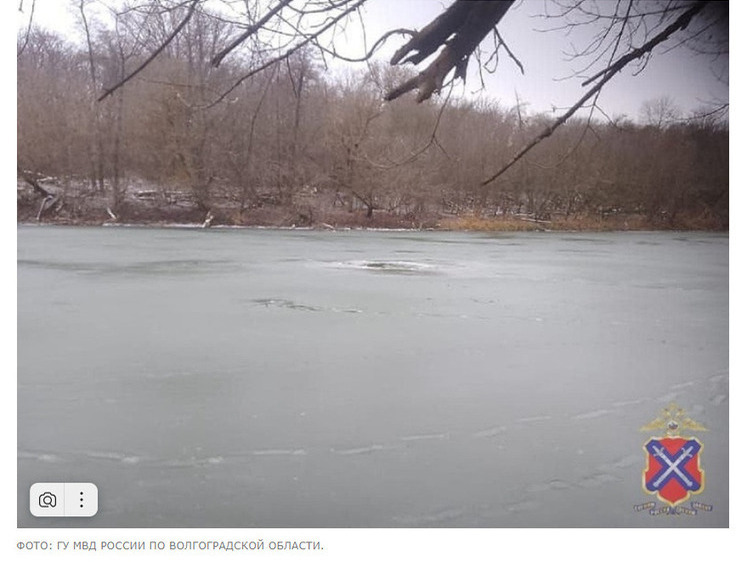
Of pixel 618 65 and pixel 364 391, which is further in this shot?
pixel 364 391

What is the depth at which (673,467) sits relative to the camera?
185 cm

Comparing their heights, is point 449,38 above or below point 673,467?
above

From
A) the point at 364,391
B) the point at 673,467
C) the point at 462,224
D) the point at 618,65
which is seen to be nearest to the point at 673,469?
the point at 673,467

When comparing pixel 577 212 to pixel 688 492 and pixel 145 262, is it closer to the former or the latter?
pixel 688 492

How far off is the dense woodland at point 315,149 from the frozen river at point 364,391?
0.33 metres

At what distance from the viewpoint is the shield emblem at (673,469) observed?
179 cm

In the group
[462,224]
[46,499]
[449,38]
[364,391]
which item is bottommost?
[46,499]

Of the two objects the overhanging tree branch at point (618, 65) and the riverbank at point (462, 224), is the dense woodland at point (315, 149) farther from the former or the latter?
the overhanging tree branch at point (618, 65)

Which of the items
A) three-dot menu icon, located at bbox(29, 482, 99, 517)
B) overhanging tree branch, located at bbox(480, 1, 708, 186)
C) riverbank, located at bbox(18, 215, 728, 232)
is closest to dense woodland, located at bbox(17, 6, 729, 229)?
riverbank, located at bbox(18, 215, 728, 232)

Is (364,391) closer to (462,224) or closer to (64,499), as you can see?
(64,499)

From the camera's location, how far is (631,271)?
4434 millimetres

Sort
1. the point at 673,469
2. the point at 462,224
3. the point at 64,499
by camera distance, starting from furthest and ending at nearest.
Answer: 1. the point at 462,224
2. the point at 673,469
3. the point at 64,499

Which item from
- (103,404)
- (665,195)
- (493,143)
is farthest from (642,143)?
(103,404)

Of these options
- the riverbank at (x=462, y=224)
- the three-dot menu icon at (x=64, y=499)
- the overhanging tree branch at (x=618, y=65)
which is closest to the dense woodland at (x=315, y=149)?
the riverbank at (x=462, y=224)
